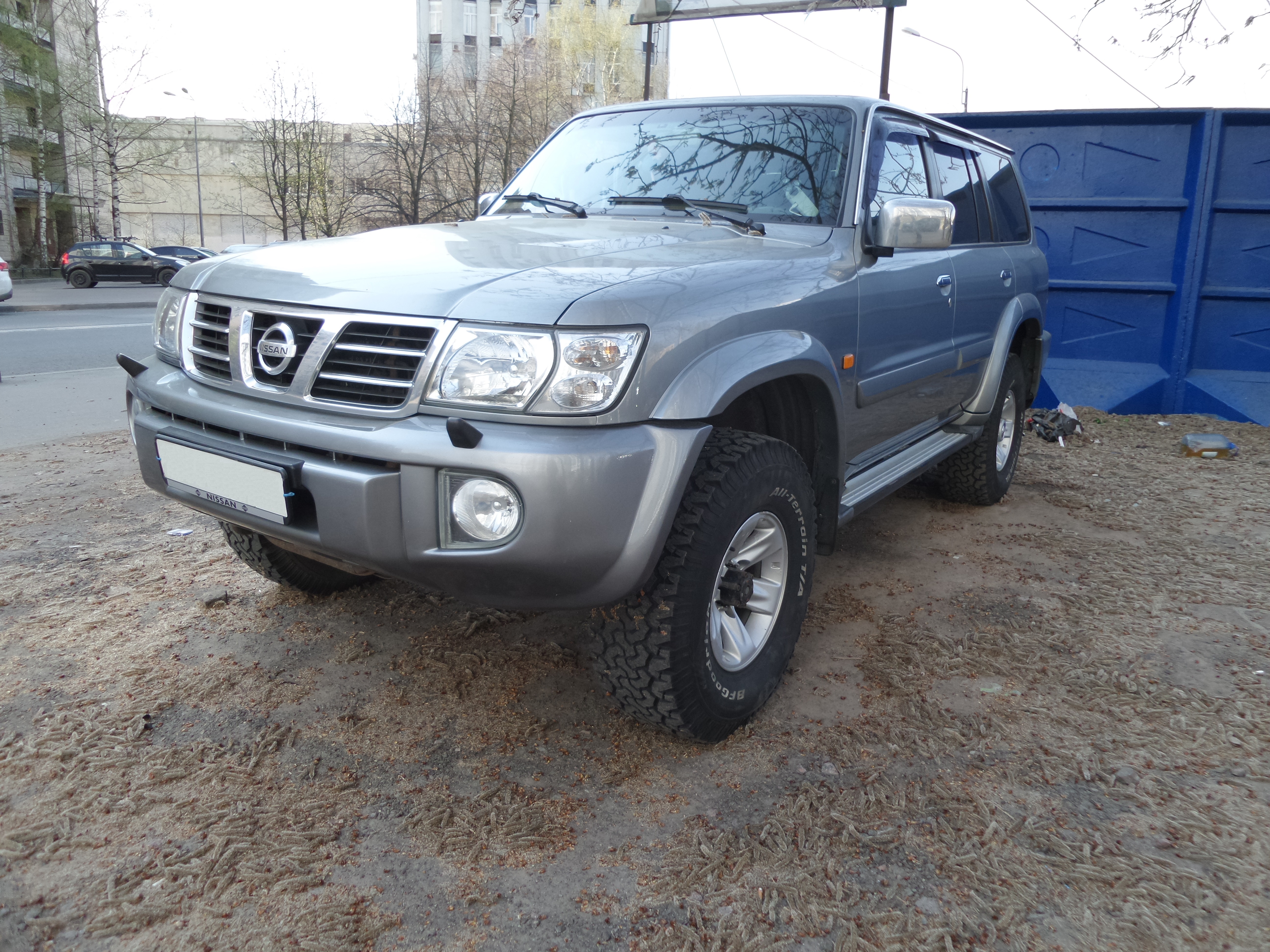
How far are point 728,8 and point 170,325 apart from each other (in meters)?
11.6

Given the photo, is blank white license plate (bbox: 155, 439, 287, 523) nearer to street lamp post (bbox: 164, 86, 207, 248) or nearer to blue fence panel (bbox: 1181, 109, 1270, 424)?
blue fence panel (bbox: 1181, 109, 1270, 424)

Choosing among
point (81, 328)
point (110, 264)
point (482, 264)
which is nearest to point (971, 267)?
point (482, 264)

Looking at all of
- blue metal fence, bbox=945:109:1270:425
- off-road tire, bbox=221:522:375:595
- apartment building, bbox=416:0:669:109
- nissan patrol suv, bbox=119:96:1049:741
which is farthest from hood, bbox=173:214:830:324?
apartment building, bbox=416:0:669:109

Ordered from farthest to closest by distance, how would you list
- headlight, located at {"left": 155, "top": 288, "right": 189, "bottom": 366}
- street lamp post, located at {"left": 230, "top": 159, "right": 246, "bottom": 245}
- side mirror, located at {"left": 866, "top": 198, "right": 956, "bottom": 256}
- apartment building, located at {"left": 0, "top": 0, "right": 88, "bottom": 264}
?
street lamp post, located at {"left": 230, "top": 159, "right": 246, "bottom": 245}
apartment building, located at {"left": 0, "top": 0, "right": 88, "bottom": 264}
side mirror, located at {"left": 866, "top": 198, "right": 956, "bottom": 256}
headlight, located at {"left": 155, "top": 288, "right": 189, "bottom": 366}

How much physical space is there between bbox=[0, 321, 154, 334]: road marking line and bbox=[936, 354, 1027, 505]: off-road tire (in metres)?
11.0

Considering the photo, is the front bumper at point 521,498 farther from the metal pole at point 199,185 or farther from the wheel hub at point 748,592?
the metal pole at point 199,185

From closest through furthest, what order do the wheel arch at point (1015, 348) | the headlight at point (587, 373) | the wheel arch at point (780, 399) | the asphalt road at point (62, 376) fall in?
the headlight at point (587, 373) → the wheel arch at point (780, 399) → the wheel arch at point (1015, 348) → the asphalt road at point (62, 376)

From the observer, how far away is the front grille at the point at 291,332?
7.04 ft

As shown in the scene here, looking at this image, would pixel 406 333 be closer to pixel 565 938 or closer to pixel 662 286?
pixel 662 286

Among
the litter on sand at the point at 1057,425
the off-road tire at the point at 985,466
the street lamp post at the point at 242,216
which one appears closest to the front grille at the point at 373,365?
the off-road tire at the point at 985,466

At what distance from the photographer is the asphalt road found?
20.5 ft

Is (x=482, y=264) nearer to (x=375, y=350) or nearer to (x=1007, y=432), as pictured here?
(x=375, y=350)

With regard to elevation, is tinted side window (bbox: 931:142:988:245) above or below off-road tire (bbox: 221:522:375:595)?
above

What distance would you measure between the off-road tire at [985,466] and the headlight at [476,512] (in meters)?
3.13
